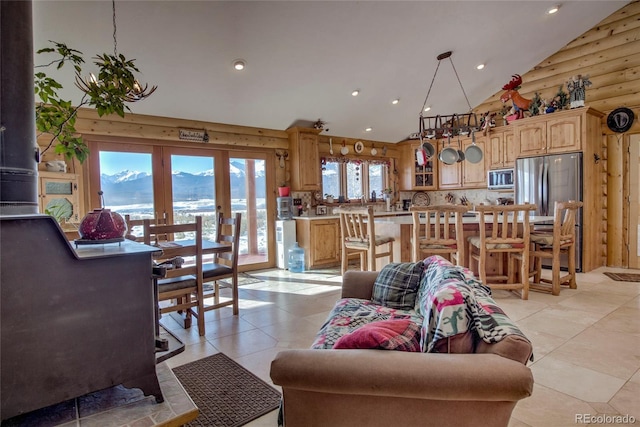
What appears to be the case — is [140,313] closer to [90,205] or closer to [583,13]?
[90,205]

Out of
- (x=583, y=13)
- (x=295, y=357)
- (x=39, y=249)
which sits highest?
(x=583, y=13)

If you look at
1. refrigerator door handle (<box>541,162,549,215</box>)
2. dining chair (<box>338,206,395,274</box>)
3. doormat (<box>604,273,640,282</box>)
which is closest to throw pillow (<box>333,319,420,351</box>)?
dining chair (<box>338,206,395,274</box>)

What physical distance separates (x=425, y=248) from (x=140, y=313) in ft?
9.87

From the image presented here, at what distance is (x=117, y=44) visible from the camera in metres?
3.39

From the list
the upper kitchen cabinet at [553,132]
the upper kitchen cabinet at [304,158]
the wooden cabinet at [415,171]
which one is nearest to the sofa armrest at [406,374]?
the upper kitchen cabinet at [304,158]

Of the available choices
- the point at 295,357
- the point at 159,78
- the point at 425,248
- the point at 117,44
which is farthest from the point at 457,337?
the point at 159,78

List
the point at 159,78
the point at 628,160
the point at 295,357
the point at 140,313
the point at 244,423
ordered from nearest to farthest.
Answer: the point at 295,357, the point at 140,313, the point at 244,423, the point at 159,78, the point at 628,160

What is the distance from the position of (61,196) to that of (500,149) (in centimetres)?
689

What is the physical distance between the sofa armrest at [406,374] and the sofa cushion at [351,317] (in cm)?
49

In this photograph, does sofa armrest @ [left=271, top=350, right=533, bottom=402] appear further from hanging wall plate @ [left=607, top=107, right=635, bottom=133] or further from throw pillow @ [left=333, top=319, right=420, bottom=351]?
hanging wall plate @ [left=607, top=107, right=635, bottom=133]

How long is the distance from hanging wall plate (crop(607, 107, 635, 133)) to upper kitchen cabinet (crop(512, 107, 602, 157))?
16cm

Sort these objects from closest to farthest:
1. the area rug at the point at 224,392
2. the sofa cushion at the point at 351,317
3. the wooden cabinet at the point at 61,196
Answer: the sofa cushion at the point at 351,317, the area rug at the point at 224,392, the wooden cabinet at the point at 61,196

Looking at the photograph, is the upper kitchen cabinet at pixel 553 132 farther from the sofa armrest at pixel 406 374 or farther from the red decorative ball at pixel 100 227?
the red decorative ball at pixel 100 227

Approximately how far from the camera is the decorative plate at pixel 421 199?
7766 millimetres
